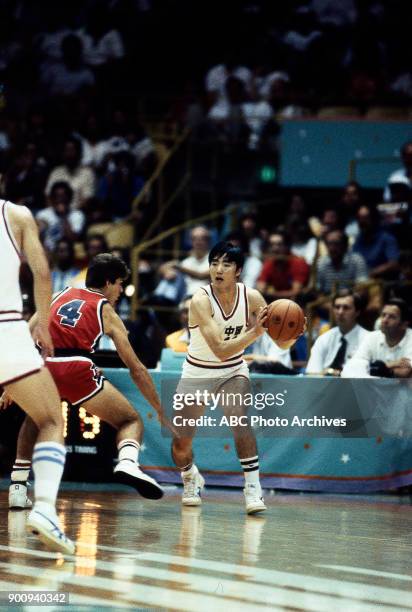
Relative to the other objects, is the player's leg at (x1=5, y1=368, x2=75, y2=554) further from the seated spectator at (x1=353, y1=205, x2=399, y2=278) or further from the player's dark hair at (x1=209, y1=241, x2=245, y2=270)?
the seated spectator at (x1=353, y1=205, x2=399, y2=278)

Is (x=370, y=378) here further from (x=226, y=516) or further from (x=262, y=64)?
(x=262, y=64)

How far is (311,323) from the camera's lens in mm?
14320

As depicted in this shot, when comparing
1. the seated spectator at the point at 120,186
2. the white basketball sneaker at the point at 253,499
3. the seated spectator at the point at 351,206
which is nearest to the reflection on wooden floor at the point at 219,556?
the white basketball sneaker at the point at 253,499

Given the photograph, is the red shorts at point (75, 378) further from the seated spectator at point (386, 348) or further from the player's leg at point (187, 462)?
the seated spectator at point (386, 348)

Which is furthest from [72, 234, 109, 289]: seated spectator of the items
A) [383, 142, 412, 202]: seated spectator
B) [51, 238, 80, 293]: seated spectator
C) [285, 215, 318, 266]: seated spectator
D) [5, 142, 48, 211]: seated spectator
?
[383, 142, 412, 202]: seated spectator

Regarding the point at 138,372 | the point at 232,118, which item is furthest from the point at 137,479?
the point at 232,118

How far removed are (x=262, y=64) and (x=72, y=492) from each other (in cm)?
1073

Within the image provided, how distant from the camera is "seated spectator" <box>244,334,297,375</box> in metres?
11.8

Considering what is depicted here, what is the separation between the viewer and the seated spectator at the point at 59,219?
18047mm

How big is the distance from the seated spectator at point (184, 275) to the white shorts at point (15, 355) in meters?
8.70

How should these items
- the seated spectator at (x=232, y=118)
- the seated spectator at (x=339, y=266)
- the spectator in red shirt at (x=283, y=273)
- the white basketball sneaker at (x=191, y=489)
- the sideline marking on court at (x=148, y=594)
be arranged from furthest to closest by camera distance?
the seated spectator at (x=232, y=118)
the spectator in red shirt at (x=283, y=273)
the seated spectator at (x=339, y=266)
the white basketball sneaker at (x=191, y=489)
the sideline marking on court at (x=148, y=594)

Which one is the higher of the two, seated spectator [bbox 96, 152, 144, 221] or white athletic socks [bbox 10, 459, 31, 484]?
seated spectator [bbox 96, 152, 144, 221]

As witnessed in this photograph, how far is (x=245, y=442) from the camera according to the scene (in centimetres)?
980

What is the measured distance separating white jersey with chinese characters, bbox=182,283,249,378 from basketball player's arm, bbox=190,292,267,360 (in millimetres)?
93
